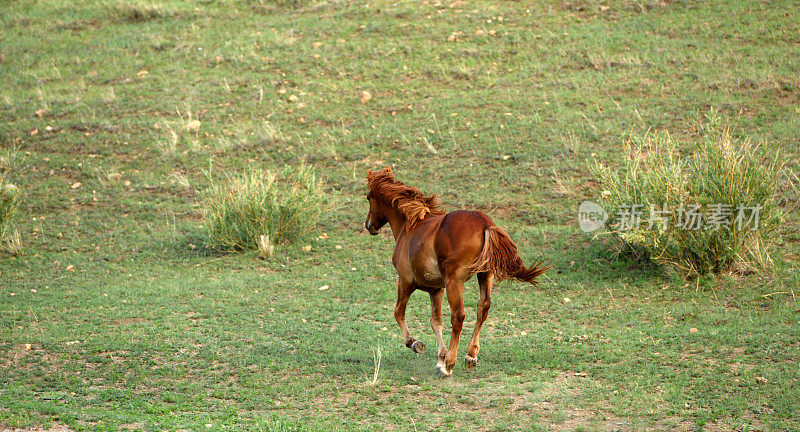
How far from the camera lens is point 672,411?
6.10 m

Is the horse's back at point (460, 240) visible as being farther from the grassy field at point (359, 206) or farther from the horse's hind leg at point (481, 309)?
the grassy field at point (359, 206)

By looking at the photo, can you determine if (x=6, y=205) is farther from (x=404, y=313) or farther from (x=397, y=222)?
(x=404, y=313)

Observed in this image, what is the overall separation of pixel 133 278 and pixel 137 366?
344 cm

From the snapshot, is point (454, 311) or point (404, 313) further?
point (404, 313)

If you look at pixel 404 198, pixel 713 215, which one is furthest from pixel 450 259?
pixel 713 215

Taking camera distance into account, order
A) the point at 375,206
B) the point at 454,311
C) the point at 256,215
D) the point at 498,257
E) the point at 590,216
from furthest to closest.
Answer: the point at 590,216 < the point at 256,215 < the point at 375,206 < the point at 454,311 < the point at 498,257

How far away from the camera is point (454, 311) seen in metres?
6.85

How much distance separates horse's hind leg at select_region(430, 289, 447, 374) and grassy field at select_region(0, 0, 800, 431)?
24 centimetres

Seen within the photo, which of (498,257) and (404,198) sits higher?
(404,198)

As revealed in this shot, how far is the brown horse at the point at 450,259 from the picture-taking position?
6754mm

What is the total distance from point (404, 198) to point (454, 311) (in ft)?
4.26

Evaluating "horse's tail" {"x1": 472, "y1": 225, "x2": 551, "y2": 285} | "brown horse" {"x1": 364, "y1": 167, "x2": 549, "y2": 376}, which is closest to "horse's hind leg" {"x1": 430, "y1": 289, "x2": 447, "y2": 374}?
"brown horse" {"x1": 364, "y1": 167, "x2": 549, "y2": 376}

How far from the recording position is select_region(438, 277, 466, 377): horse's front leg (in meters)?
6.80

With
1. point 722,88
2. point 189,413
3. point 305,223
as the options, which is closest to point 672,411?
point 189,413
